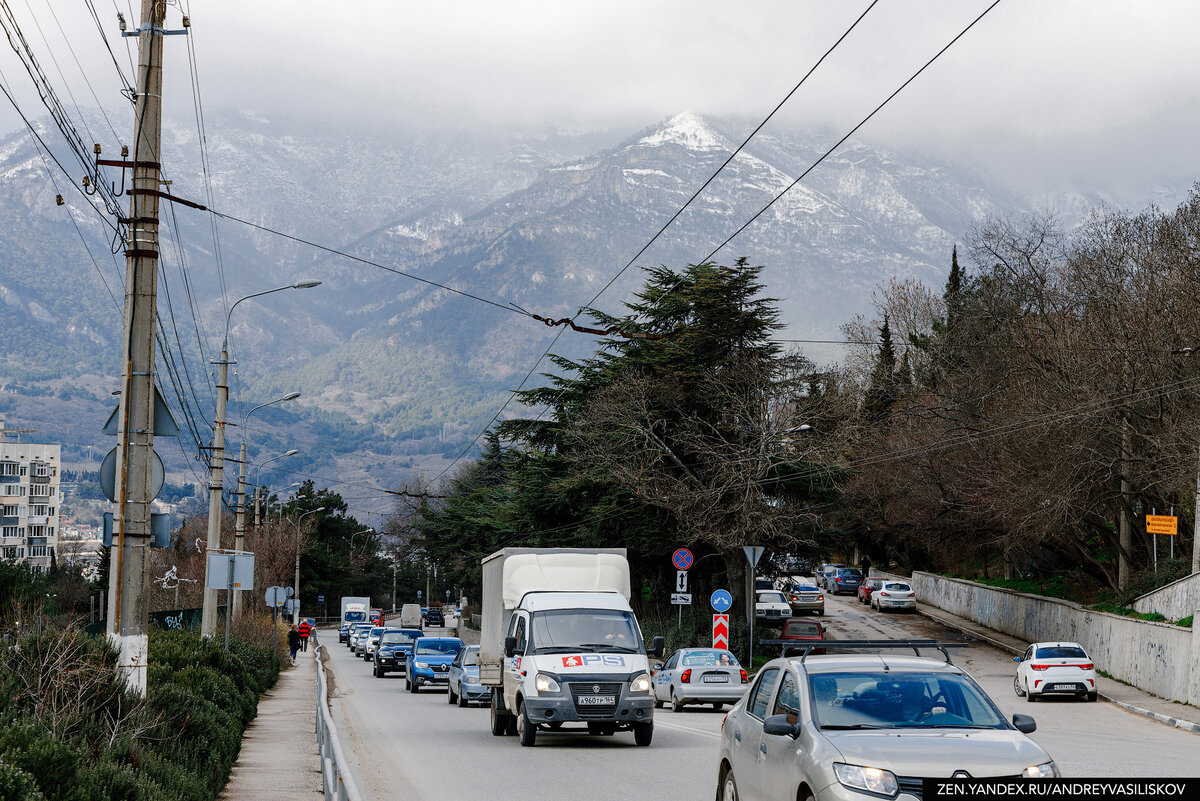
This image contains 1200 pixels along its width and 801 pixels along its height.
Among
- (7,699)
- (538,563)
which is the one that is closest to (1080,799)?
(7,699)

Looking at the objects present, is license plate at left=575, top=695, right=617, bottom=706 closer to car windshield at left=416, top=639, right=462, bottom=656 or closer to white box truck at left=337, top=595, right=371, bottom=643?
car windshield at left=416, top=639, right=462, bottom=656

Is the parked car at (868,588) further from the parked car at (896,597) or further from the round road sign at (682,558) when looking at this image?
the round road sign at (682,558)

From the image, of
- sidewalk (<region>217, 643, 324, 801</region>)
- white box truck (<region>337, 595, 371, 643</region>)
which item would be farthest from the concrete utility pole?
white box truck (<region>337, 595, 371, 643</region>)

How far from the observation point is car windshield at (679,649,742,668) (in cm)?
2932

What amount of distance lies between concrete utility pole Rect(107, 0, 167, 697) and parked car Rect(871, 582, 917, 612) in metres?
54.2

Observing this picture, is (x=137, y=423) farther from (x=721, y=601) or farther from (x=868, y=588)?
(x=868, y=588)

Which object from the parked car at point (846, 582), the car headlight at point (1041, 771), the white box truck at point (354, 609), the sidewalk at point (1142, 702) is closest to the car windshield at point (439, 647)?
the sidewalk at point (1142, 702)

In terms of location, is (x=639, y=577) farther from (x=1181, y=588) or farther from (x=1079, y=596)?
(x=1181, y=588)

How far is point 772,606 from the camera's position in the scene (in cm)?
5684

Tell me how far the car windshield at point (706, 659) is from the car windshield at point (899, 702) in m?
19.9

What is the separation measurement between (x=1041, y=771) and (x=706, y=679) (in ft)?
68.9

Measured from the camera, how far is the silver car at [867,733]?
820 cm

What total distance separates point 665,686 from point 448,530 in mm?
49792

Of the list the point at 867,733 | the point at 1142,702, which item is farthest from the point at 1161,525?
the point at 867,733
